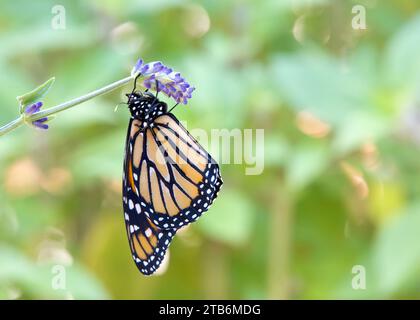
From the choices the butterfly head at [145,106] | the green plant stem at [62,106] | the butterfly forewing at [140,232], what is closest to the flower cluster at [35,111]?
the green plant stem at [62,106]

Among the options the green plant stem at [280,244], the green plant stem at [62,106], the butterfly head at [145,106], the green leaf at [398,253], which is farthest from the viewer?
the green plant stem at [280,244]

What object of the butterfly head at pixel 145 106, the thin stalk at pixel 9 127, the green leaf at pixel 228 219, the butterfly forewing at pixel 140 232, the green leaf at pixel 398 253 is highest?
the green leaf at pixel 228 219

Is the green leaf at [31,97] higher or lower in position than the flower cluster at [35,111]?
higher

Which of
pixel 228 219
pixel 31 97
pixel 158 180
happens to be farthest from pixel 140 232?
pixel 228 219

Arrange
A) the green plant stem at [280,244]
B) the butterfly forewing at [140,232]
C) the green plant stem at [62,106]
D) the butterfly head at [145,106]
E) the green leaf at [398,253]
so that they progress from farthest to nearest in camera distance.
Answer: the green plant stem at [280,244], the green leaf at [398,253], the butterfly forewing at [140,232], the butterfly head at [145,106], the green plant stem at [62,106]

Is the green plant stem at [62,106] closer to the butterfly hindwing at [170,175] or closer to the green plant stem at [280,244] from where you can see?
the butterfly hindwing at [170,175]

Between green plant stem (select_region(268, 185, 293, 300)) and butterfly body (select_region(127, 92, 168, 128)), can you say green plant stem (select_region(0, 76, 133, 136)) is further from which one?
green plant stem (select_region(268, 185, 293, 300))

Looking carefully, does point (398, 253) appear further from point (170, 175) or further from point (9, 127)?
point (9, 127)
